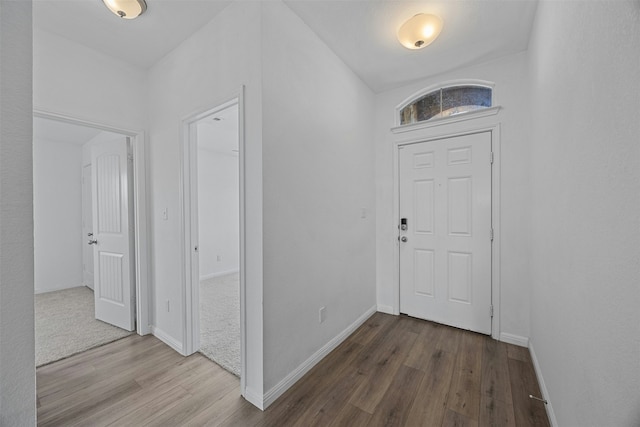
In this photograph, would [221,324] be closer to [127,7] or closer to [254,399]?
[254,399]

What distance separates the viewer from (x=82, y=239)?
15.1 feet

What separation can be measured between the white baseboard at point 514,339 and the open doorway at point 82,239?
3589mm

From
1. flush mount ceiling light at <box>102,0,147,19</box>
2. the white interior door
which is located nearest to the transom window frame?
flush mount ceiling light at <box>102,0,147,19</box>

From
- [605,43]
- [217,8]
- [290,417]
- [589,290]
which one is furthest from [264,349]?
[217,8]

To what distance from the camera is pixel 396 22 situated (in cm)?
193

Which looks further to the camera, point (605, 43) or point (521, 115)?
point (521, 115)

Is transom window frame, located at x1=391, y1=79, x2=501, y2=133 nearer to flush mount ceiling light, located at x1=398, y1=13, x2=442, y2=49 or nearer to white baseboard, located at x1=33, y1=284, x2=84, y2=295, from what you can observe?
flush mount ceiling light, located at x1=398, y1=13, x2=442, y2=49

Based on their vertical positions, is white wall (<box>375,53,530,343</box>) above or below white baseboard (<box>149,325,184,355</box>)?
above

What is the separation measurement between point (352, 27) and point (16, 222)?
7.55ft

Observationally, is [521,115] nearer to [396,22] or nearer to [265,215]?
[396,22]

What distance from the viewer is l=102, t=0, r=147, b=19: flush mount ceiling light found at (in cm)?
165

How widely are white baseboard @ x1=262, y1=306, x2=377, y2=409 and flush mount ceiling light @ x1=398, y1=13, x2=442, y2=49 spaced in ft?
8.58

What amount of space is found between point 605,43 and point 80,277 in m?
6.67

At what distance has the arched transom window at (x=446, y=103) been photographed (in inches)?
101
